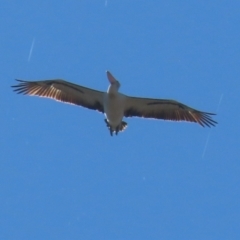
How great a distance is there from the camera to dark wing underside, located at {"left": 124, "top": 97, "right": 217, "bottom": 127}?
21359 millimetres

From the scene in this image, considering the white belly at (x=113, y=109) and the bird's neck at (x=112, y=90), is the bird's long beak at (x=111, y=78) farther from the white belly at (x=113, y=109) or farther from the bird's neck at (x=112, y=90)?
the white belly at (x=113, y=109)

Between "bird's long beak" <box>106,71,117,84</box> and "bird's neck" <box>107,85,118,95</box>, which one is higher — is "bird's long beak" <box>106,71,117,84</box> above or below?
above

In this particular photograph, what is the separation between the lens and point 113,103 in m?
20.8

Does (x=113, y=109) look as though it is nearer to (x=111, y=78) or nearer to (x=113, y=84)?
(x=113, y=84)

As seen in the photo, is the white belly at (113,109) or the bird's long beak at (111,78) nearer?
the white belly at (113,109)

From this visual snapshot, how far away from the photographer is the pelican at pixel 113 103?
20859 millimetres

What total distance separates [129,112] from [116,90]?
28.3 inches

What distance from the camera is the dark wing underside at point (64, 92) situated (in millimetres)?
20906

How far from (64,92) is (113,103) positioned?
1.13 meters

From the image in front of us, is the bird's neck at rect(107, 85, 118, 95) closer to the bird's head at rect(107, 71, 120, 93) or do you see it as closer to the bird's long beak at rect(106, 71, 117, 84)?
the bird's head at rect(107, 71, 120, 93)

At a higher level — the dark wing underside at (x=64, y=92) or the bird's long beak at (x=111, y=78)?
the bird's long beak at (x=111, y=78)

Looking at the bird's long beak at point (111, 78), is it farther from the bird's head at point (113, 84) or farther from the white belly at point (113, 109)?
the white belly at point (113, 109)

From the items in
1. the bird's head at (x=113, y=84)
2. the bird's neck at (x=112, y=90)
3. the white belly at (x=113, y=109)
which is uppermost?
the bird's head at (x=113, y=84)

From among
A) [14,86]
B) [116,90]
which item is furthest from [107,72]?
[14,86]
